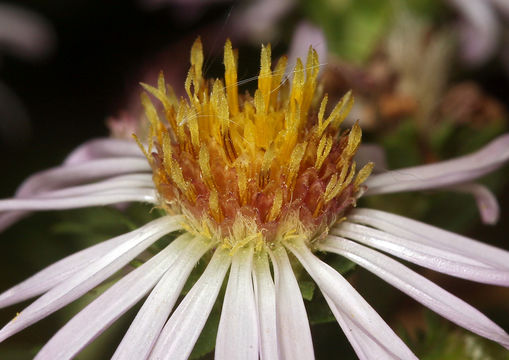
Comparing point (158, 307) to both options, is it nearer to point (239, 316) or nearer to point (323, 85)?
point (239, 316)

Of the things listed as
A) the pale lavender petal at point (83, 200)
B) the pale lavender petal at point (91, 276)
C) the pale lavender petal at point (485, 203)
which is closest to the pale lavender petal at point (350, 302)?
the pale lavender petal at point (91, 276)

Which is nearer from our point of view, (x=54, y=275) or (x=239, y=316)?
(x=239, y=316)

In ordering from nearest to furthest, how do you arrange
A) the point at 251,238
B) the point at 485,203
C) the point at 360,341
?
Answer: the point at 360,341, the point at 251,238, the point at 485,203

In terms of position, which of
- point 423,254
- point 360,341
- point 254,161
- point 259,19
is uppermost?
point 259,19

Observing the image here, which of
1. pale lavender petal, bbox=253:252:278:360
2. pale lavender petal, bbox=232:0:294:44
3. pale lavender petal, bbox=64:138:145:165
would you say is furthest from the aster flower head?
pale lavender petal, bbox=232:0:294:44

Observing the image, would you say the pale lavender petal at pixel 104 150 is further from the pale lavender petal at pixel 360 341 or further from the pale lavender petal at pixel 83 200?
the pale lavender petal at pixel 360 341

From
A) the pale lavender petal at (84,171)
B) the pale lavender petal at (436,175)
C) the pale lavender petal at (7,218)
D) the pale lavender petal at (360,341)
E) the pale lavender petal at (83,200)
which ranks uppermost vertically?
the pale lavender petal at (84,171)

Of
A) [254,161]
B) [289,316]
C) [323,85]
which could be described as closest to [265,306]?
[289,316]
